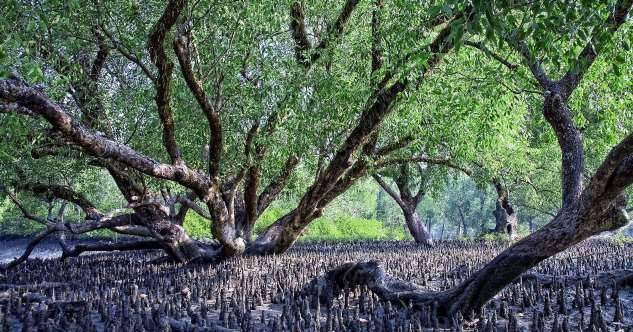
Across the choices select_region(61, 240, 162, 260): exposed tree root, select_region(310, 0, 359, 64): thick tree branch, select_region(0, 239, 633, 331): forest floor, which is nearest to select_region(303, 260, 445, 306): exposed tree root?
select_region(0, 239, 633, 331): forest floor

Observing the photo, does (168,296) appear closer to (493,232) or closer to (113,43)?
(113,43)

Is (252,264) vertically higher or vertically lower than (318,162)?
lower

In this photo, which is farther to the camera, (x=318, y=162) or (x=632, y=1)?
(x=318, y=162)

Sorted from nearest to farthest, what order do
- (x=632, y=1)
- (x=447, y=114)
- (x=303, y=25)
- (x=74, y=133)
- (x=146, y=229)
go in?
(x=632, y=1) → (x=74, y=133) → (x=447, y=114) → (x=303, y=25) → (x=146, y=229)

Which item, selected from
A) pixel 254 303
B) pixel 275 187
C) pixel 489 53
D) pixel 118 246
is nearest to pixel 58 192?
pixel 118 246

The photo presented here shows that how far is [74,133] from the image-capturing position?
25.1 ft

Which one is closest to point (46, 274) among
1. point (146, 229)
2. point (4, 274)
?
point (4, 274)

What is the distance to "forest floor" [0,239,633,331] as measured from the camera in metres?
6.00

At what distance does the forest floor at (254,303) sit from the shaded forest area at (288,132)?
51 mm

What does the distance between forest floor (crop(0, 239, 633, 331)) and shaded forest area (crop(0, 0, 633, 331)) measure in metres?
0.05

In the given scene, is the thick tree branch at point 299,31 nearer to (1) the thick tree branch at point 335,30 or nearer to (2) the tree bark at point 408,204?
(1) the thick tree branch at point 335,30

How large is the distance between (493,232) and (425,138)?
54.2ft

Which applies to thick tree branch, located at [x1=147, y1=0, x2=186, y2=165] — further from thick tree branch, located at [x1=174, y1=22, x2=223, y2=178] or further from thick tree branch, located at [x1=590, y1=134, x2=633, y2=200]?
thick tree branch, located at [x1=590, y1=134, x2=633, y2=200]

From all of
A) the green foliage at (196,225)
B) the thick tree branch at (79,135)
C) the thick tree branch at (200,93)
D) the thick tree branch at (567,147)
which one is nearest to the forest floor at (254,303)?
the thick tree branch at (567,147)
